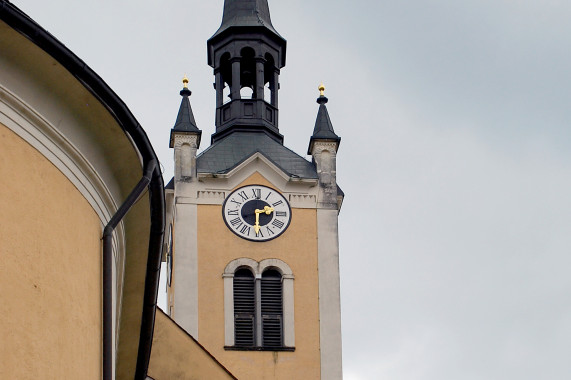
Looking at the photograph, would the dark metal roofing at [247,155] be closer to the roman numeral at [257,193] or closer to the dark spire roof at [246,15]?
the roman numeral at [257,193]

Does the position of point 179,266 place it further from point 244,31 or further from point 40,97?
point 40,97

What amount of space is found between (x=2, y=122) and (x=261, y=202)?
2408cm

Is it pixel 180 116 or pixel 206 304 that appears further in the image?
pixel 180 116

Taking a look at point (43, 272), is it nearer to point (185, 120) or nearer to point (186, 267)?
point (186, 267)

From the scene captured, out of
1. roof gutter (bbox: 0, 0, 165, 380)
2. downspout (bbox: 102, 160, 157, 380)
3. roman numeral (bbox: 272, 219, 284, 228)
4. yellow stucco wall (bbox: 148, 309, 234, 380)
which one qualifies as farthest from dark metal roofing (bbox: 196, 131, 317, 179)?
downspout (bbox: 102, 160, 157, 380)

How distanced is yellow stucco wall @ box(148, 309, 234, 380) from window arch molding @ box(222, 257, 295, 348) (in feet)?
46.0

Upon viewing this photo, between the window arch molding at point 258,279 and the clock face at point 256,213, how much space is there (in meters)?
0.62

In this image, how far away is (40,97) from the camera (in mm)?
10062

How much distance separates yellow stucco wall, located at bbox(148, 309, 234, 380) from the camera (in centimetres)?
1750

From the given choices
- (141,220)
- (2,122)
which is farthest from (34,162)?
(141,220)

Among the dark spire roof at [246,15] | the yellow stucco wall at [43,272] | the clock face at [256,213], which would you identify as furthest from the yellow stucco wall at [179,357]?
the dark spire roof at [246,15]

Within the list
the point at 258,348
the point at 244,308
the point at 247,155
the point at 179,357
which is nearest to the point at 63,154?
the point at 179,357

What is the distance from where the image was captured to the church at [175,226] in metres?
9.76

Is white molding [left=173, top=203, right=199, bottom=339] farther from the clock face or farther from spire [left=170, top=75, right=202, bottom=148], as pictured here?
spire [left=170, top=75, right=202, bottom=148]
